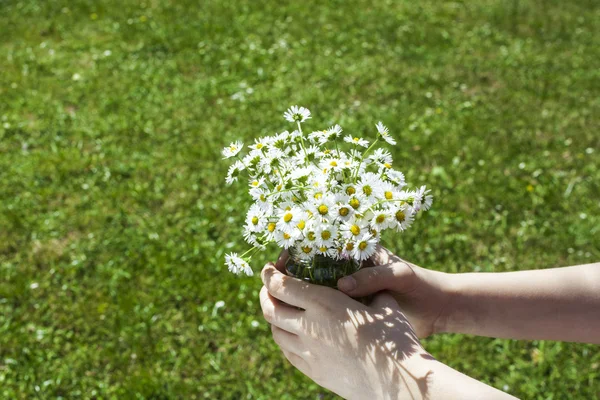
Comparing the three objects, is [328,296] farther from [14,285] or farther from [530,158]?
[530,158]

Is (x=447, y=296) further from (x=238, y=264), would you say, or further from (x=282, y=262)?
(x=238, y=264)

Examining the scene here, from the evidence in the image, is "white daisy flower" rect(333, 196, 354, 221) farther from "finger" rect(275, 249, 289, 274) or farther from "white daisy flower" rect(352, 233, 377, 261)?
"finger" rect(275, 249, 289, 274)

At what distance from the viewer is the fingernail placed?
1.46 m

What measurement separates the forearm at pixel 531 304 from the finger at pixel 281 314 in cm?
51

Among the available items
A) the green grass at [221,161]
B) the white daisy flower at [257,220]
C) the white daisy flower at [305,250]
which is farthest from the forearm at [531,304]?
the green grass at [221,161]

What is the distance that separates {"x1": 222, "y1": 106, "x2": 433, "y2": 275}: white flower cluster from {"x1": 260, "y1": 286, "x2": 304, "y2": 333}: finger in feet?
0.50

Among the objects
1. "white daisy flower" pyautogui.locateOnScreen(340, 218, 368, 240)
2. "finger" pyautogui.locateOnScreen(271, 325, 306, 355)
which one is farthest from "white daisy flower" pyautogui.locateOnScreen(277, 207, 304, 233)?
"finger" pyautogui.locateOnScreen(271, 325, 306, 355)

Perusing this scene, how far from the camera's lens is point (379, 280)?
5.00 ft

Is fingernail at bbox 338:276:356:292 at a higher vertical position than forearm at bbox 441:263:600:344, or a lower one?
higher

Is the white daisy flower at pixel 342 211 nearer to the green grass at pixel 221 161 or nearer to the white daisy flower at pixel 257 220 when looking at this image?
the white daisy flower at pixel 257 220

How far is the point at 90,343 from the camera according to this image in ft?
9.80

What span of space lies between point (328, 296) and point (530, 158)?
319 centimetres

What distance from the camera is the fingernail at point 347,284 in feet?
4.77

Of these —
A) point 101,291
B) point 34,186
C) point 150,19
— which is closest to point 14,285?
point 101,291
